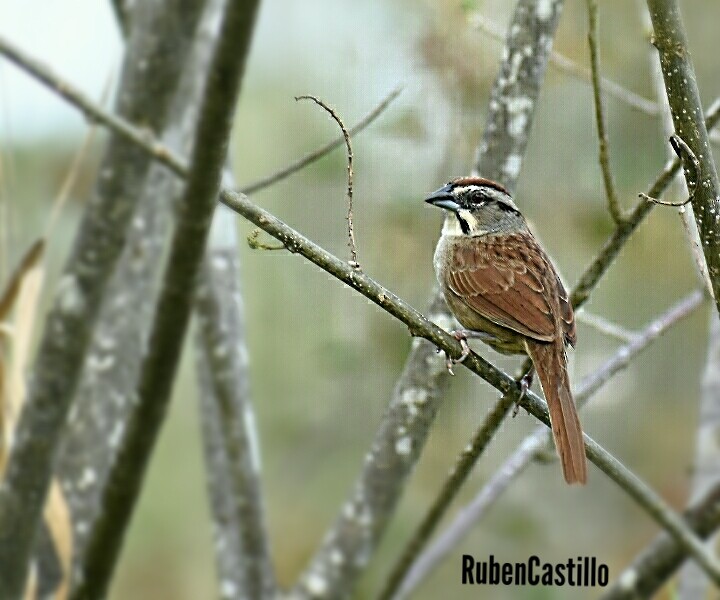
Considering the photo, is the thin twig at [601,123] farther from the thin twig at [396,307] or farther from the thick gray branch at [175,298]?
the thick gray branch at [175,298]

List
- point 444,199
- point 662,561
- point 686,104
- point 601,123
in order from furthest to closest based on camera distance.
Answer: point 662,561
point 444,199
point 601,123
point 686,104

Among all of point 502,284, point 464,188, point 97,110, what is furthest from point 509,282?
point 97,110

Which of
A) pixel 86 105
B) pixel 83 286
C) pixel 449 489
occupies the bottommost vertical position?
pixel 449 489

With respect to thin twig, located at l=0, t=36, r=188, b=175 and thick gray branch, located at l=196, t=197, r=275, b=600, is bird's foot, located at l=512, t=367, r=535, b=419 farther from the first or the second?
thick gray branch, located at l=196, t=197, r=275, b=600

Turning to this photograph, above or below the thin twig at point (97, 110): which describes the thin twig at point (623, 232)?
below

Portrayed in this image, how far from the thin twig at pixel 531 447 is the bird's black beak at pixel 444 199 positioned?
2.39 ft

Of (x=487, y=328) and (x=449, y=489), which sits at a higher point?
(x=487, y=328)

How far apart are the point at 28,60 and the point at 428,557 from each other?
2.30 m

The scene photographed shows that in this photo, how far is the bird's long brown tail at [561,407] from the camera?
2.56 meters

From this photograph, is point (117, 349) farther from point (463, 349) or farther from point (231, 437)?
point (463, 349)

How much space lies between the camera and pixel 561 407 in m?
2.82

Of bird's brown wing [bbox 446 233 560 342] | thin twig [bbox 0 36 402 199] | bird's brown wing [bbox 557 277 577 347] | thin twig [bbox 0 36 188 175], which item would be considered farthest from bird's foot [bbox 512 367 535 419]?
thin twig [bbox 0 36 188 175]

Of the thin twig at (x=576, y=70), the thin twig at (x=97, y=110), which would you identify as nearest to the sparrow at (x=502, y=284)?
the thin twig at (x=97, y=110)

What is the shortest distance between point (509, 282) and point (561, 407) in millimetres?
680
